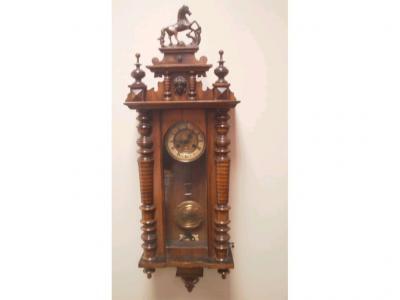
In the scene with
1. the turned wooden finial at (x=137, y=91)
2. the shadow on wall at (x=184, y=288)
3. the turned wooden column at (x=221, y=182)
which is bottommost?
the shadow on wall at (x=184, y=288)

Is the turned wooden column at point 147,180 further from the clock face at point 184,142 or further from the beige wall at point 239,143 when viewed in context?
the beige wall at point 239,143

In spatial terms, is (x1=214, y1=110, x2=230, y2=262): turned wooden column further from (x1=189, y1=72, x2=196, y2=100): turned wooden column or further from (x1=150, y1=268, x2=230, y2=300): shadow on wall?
(x1=150, y1=268, x2=230, y2=300): shadow on wall

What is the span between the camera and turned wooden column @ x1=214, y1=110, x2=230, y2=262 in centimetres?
78

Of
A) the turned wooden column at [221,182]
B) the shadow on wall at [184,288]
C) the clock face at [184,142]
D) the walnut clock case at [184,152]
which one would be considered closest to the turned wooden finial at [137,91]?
the walnut clock case at [184,152]

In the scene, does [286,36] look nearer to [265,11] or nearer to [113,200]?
[265,11]

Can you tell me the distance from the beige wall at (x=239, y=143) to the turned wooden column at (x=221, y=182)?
17 centimetres

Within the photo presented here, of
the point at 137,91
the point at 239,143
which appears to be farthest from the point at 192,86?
Result: the point at 239,143

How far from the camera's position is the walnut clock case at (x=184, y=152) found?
0.77 metres

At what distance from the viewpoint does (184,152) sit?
814 mm

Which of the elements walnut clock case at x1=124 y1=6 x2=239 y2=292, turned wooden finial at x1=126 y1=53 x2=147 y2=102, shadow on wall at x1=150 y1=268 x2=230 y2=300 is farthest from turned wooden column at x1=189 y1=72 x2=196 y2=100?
shadow on wall at x1=150 y1=268 x2=230 y2=300

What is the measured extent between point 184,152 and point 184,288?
0.57 m

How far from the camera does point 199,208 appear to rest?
2.72 feet

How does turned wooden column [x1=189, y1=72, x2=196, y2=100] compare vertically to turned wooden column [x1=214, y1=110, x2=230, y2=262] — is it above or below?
above

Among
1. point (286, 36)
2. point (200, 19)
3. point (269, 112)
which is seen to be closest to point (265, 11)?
point (286, 36)
